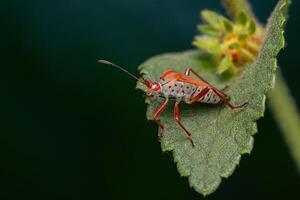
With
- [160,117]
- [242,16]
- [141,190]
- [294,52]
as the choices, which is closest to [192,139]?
[160,117]

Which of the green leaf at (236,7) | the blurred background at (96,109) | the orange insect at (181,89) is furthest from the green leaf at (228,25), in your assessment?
the blurred background at (96,109)

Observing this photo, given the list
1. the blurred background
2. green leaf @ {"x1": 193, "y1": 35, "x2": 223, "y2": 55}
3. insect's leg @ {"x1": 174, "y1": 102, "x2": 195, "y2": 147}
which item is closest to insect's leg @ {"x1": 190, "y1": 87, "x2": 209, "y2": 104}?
insect's leg @ {"x1": 174, "y1": 102, "x2": 195, "y2": 147}

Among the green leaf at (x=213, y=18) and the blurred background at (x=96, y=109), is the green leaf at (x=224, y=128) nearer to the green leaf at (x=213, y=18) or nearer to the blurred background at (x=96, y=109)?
the green leaf at (x=213, y=18)

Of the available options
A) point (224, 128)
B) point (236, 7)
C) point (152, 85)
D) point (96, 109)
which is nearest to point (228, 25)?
point (236, 7)

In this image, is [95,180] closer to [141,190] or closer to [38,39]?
[141,190]

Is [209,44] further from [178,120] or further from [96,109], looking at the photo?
[96,109]

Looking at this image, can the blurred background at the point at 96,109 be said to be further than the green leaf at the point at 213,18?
Yes

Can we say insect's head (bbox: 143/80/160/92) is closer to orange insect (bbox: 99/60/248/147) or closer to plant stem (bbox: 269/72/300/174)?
orange insect (bbox: 99/60/248/147)
